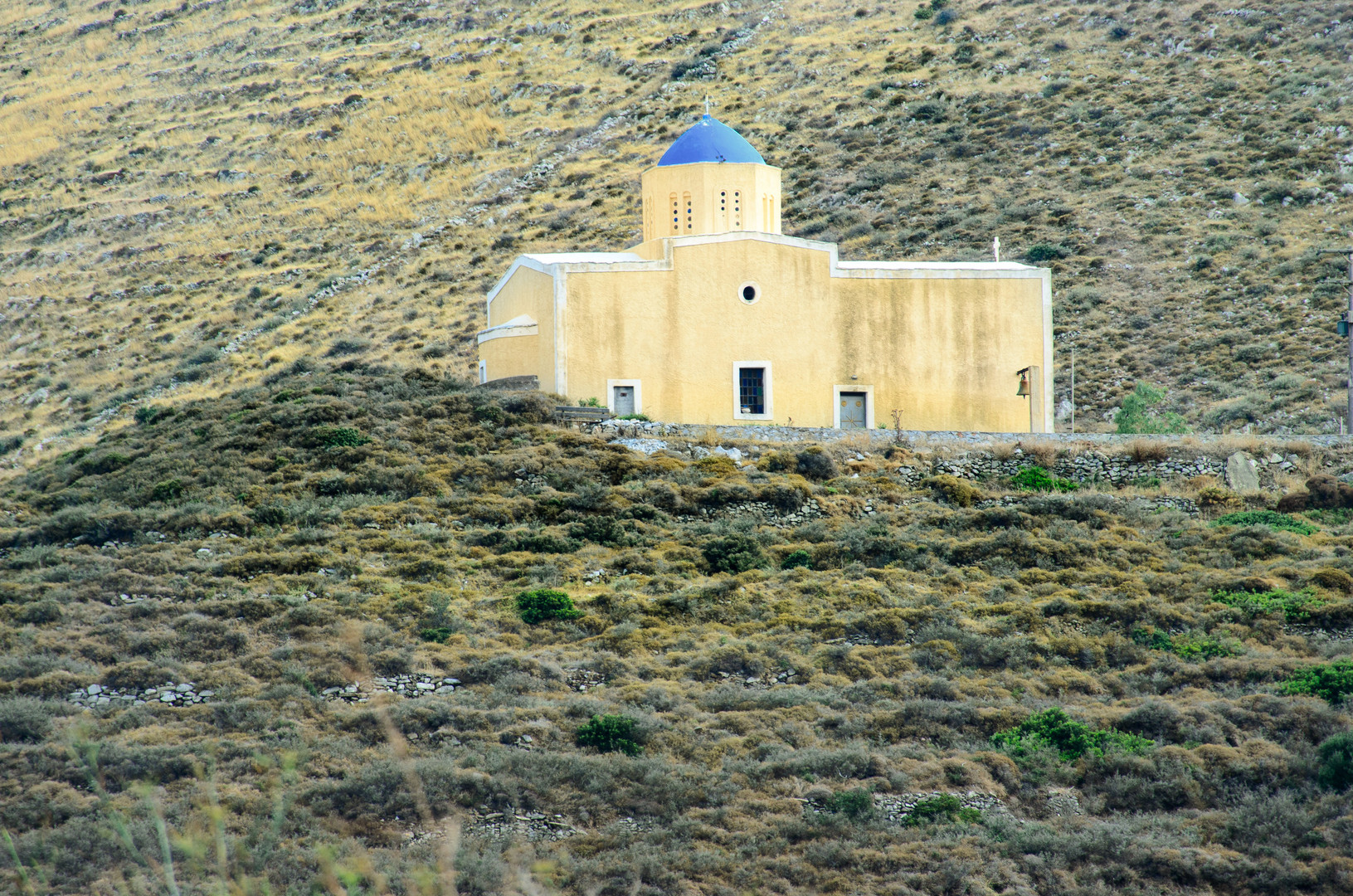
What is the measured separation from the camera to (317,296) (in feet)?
194

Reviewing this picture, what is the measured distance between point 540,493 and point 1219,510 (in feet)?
47.3

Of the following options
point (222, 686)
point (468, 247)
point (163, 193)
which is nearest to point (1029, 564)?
point (222, 686)

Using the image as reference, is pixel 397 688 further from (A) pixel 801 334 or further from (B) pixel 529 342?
(A) pixel 801 334

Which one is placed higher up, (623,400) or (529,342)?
(529,342)

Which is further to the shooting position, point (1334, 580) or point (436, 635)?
point (1334, 580)

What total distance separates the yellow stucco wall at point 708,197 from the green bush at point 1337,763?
2146cm

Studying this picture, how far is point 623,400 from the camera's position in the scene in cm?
3111

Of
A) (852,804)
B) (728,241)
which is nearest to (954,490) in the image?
(728,241)

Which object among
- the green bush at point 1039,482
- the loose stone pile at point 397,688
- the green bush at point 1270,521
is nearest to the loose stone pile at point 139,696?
the loose stone pile at point 397,688

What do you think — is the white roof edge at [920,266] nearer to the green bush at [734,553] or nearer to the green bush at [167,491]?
the green bush at [734,553]

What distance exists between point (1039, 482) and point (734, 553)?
8.38 meters

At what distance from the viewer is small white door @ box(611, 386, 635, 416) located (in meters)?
31.0

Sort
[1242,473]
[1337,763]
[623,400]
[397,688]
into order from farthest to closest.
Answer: [623,400] < [1242,473] < [397,688] < [1337,763]

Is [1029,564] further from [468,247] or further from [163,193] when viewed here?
[163,193]
